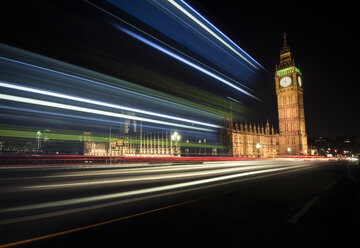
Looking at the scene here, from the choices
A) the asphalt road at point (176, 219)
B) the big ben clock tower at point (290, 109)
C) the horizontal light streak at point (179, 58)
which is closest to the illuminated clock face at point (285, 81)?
the big ben clock tower at point (290, 109)

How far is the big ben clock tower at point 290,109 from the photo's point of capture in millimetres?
82000

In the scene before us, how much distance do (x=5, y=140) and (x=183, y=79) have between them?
12.2 meters

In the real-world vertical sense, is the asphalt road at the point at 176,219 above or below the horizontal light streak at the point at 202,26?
below

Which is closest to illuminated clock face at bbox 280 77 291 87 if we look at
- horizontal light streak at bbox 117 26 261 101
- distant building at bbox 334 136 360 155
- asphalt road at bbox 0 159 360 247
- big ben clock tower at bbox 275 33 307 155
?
big ben clock tower at bbox 275 33 307 155

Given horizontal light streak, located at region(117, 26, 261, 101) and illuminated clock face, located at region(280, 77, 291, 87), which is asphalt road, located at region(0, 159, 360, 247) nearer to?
horizontal light streak, located at region(117, 26, 261, 101)

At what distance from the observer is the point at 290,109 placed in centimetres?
8500

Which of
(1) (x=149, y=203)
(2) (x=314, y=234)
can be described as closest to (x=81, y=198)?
(1) (x=149, y=203)

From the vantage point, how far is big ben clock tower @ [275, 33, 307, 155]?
8200cm

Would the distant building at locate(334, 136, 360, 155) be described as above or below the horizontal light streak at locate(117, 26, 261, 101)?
below

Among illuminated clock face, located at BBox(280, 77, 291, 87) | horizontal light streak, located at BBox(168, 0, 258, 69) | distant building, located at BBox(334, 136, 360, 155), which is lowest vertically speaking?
distant building, located at BBox(334, 136, 360, 155)

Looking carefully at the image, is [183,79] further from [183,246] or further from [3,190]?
[183,246]

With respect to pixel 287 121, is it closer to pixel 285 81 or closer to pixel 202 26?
pixel 285 81

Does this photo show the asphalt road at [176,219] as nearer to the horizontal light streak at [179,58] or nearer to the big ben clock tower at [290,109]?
the horizontal light streak at [179,58]

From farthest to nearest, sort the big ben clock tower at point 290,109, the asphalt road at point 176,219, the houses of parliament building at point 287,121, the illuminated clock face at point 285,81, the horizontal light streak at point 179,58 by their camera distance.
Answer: the illuminated clock face at point 285,81
the big ben clock tower at point 290,109
the houses of parliament building at point 287,121
the horizontal light streak at point 179,58
the asphalt road at point 176,219
